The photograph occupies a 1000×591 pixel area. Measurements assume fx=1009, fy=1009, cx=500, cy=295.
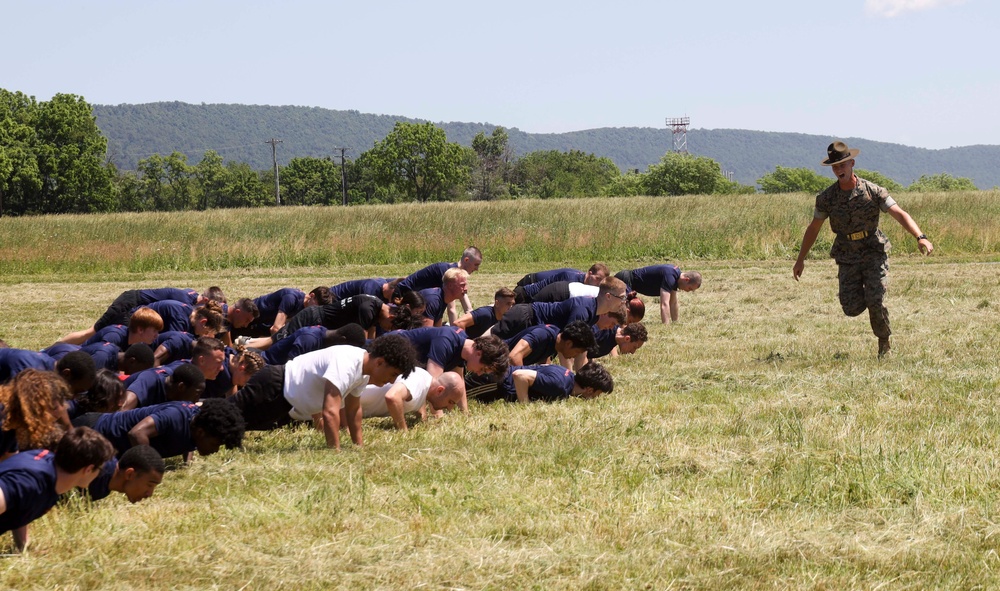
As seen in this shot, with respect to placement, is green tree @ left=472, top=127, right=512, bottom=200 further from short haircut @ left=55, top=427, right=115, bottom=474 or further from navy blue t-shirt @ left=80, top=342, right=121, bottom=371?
short haircut @ left=55, top=427, right=115, bottom=474

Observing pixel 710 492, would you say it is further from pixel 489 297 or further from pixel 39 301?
pixel 39 301

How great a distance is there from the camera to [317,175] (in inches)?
5246

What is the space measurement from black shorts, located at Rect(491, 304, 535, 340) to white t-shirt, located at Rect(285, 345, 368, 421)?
9.17ft

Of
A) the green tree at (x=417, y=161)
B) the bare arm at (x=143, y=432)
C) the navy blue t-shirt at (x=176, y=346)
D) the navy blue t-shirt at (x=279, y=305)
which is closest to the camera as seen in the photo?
the bare arm at (x=143, y=432)

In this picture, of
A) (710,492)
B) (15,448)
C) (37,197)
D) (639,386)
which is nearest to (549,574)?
(710,492)

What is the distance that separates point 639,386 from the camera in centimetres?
973

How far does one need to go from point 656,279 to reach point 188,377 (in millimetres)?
8543

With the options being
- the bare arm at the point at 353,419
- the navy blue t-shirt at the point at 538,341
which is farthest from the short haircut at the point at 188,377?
the navy blue t-shirt at the point at 538,341

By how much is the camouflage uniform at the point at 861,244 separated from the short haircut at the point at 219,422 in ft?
22.3

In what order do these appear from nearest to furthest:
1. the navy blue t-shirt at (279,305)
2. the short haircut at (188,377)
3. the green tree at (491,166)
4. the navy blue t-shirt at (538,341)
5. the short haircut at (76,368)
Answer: the short haircut at (76,368) < the short haircut at (188,377) < the navy blue t-shirt at (538,341) < the navy blue t-shirt at (279,305) < the green tree at (491,166)

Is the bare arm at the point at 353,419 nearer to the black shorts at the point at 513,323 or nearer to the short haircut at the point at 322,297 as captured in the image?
the black shorts at the point at 513,323

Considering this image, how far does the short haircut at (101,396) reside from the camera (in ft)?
22.4

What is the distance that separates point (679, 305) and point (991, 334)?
217 inches

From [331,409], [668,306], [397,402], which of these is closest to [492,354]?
[397,402]
